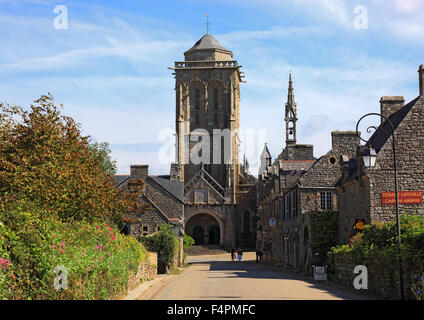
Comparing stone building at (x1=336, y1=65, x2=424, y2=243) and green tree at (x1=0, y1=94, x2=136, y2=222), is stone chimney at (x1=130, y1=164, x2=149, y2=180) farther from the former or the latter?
stone building at (x1=336, y1=65, x2=424, y2=243)

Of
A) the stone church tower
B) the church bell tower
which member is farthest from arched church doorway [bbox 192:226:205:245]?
the church bell tower

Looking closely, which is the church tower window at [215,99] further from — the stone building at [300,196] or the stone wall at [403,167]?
the stone wall at [403,167]

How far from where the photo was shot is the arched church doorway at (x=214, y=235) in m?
72.7

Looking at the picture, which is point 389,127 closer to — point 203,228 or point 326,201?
point 326,201

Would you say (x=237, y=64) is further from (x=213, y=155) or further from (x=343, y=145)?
(x=343, y=145)

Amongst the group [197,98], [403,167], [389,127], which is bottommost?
[403,167]

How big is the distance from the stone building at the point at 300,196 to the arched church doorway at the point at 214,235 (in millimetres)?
23667

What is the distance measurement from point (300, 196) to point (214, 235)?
40199 mm

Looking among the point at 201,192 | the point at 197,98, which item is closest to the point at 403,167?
the point at 201,192

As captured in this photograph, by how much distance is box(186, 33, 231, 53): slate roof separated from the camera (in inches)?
3270

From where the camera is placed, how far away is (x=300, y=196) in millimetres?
33844

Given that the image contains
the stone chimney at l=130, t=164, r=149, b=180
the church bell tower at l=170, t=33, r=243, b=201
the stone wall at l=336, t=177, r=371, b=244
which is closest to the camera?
the stone wall at l=336, t=177, r=371, b=244

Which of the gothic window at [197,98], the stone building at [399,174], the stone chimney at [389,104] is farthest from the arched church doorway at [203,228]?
the stone building at [399,174]

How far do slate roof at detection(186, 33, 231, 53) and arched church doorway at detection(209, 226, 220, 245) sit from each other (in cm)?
2627
